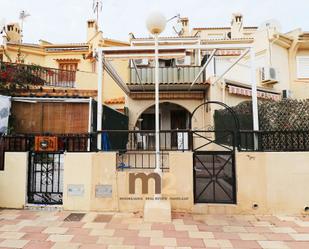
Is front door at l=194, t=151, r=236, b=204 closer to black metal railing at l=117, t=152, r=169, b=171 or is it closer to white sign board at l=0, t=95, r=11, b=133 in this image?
black metal railing at l=117, t=152, r=169, b=171

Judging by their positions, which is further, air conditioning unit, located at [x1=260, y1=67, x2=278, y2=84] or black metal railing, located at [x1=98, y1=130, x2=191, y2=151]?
air conditioning unit, located at [x1=260, y1=67, x2=278, y2=84]

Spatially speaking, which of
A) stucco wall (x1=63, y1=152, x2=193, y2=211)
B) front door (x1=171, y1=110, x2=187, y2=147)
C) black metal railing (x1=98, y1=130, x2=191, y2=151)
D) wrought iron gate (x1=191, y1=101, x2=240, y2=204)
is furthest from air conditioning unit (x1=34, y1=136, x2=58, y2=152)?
front door (x1=171, y1=110, x2=187, y2=147)

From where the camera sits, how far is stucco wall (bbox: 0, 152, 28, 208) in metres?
5.72

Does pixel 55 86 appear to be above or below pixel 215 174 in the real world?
above

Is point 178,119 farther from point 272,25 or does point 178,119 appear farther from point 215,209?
point 215,209

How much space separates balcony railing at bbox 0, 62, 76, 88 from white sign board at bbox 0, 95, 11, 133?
205cm

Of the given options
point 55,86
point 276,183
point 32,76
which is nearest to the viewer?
point 276,183

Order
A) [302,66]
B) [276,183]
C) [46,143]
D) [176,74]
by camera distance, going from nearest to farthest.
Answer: [276,183] < [46,143] < [176,74] < [302,66]

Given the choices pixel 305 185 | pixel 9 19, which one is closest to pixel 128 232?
pixel 305 185

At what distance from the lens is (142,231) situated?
4.55m

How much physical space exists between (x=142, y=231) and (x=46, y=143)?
10.6 ft

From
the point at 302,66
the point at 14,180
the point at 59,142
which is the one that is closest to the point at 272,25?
the point at 302,66

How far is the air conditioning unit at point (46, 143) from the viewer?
19.3 ft

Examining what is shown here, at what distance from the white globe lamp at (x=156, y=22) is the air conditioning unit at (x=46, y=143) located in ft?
11.7
